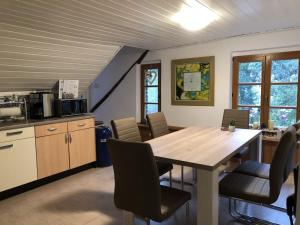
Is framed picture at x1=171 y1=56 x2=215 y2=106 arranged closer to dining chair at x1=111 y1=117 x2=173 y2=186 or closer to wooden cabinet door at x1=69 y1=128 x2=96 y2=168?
wooden cabinet door at x1=69 y1=128 x2=96 y2=168

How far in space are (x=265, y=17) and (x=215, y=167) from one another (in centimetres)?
204

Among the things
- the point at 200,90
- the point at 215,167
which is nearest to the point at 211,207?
the point at 215,167

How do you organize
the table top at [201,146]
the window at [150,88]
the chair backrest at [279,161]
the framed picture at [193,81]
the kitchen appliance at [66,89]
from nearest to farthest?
the chair backrest at [279,161] < the table top at [201,146] < the kitchen appliance at [66,89] < the framed picture at [193,81] < the window at [150,88]

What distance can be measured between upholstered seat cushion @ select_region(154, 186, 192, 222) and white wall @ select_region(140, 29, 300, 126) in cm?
251

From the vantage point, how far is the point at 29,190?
124 inches

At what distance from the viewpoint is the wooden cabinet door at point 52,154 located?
10.5 ft

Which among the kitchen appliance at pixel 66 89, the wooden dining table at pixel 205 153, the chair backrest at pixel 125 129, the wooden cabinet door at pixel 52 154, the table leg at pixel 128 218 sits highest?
the kitchen appliance at pixel 66 89

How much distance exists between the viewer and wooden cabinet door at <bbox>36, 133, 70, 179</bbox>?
126 inches

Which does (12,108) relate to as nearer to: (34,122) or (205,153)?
(34,122)

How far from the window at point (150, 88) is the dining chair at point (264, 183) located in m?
2.90

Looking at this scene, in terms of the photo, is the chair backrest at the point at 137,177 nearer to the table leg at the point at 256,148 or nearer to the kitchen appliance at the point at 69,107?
the table leg at the point at 256,148

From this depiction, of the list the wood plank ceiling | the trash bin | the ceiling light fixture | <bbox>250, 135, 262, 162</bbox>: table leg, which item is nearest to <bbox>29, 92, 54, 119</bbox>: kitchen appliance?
the wood plank ceiling

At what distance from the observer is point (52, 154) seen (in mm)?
3328

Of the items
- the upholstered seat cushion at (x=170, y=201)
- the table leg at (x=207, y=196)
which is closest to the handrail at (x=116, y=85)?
the upholstered seat cushion at (x=170, y=201)
